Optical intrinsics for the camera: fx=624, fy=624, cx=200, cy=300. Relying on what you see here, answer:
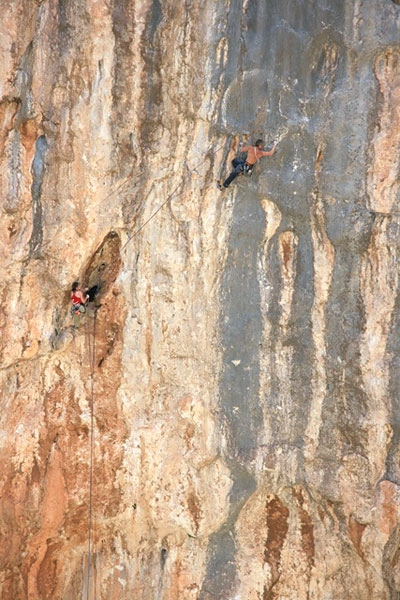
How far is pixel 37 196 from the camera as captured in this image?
7.51m

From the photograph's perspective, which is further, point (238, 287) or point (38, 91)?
point (238, 287)

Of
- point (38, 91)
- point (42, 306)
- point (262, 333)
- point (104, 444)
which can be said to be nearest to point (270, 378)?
point (262, 333)

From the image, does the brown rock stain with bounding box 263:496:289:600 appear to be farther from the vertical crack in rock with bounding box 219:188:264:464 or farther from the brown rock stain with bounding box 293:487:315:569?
the vertical crack in rock with bounding box 219:188:264:464

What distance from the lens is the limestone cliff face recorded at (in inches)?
287

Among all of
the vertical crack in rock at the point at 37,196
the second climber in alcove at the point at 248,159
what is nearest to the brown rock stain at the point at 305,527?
the second climber in alcove at the point at 248,159

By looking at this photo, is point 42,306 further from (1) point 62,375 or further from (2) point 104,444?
(2) point 104,444

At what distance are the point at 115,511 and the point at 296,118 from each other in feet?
18.2

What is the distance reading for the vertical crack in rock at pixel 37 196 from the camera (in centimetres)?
745

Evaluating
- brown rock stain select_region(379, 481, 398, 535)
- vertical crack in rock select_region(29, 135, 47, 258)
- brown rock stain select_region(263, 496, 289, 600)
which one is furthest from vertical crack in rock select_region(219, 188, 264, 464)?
vertical crack in rock select_region(29, 135, 47, 258)

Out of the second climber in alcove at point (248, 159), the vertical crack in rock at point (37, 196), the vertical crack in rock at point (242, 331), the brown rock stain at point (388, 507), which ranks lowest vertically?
the brown rock stain at point (388, 507)

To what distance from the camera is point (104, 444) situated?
823cm

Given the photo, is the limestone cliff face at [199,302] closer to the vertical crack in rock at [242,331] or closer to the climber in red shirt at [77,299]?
the vertical crack in rock at [242,331]

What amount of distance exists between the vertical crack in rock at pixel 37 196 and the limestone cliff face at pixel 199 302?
31mm

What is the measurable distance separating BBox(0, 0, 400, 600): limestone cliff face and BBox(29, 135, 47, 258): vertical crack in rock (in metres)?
0.03
